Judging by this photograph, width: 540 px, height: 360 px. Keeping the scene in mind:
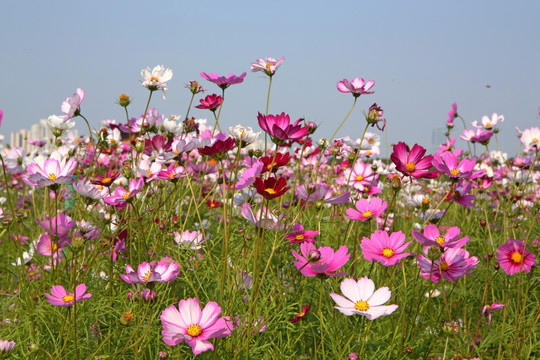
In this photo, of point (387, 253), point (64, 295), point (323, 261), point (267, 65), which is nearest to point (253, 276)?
point (323, 261)

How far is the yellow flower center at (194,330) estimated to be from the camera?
0.86 meters

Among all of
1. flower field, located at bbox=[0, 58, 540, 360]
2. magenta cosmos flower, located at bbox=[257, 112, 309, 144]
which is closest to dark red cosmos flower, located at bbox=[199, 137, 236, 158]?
flower field, located at bbox=[0, 58, 540, 360]

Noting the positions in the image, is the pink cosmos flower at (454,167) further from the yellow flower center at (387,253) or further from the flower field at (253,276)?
the yellow flower center at (387,253)

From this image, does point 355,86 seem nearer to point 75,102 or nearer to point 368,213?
point 368,213

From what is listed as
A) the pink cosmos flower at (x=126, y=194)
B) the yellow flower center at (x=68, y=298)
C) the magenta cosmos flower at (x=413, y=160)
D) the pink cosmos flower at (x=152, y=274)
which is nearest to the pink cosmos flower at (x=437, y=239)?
the magenta cosmos flower at (x=413, y=160)

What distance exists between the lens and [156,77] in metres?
1.77

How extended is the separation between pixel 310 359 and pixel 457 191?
2.23 feet

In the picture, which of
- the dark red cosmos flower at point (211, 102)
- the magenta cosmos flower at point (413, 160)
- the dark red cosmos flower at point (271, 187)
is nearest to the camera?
the dark red cosmos flower at point (271, 187)

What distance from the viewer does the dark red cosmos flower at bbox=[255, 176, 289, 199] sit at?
973 millimetres

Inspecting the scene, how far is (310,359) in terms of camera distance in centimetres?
124

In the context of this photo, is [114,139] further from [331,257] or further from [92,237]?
[331,257]

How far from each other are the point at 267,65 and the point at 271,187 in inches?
18.0

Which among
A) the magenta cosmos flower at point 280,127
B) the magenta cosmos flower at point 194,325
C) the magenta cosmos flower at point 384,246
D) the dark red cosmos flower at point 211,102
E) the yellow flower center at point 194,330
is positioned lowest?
the yellow flower center at point 194,330

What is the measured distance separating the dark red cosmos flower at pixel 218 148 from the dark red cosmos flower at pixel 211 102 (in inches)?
14.3
